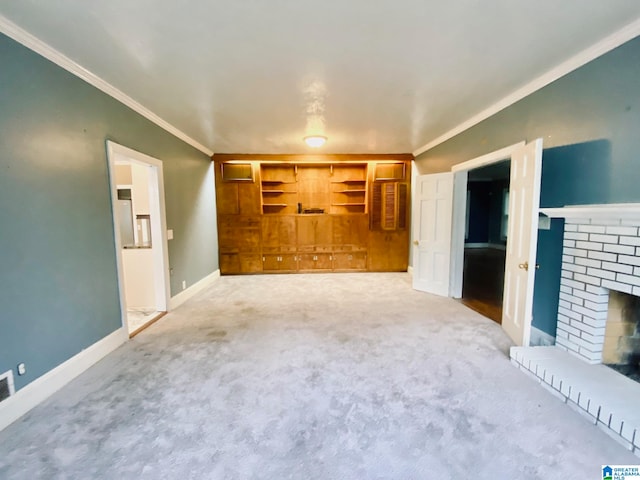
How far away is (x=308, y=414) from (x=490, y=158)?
328 centimetres

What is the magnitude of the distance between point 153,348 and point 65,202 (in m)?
1.55

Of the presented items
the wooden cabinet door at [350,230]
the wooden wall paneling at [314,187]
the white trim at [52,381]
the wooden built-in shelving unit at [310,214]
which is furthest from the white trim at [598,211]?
the wooden wall paneling at [314,187]

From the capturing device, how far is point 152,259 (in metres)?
3.73

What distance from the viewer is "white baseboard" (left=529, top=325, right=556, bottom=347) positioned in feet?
8.35

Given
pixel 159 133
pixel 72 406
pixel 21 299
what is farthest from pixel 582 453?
pixel 159 133

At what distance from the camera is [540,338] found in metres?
2.65

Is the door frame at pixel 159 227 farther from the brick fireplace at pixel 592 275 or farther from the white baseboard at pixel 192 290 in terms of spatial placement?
the brick fireplace at pixel 592 275

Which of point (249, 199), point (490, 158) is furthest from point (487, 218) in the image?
point (249, 199)

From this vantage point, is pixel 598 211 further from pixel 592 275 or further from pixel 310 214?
pixel 310 214

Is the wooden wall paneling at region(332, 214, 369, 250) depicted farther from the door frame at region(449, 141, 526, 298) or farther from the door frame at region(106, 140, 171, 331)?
the door frame at region(106, 140, 171, 331)

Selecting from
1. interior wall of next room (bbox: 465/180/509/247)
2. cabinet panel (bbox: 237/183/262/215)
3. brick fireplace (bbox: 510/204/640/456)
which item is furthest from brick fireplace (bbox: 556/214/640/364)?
interior wall of next room (bbox: 465/180/509/247)

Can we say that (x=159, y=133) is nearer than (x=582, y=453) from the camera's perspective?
No

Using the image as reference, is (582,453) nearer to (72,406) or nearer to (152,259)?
(72,406)

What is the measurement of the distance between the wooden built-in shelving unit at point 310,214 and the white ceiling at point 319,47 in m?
2.50
